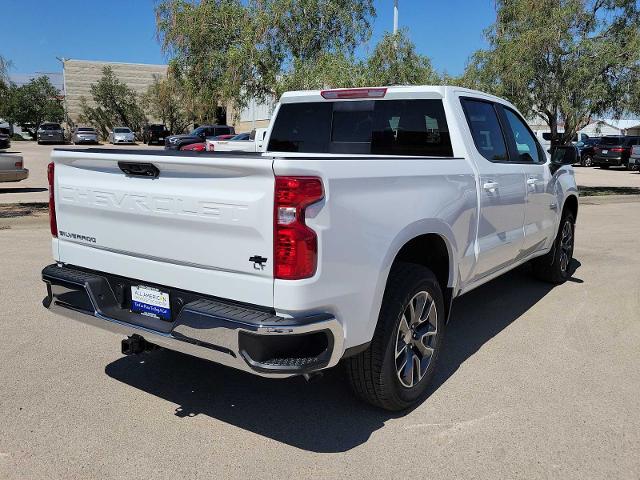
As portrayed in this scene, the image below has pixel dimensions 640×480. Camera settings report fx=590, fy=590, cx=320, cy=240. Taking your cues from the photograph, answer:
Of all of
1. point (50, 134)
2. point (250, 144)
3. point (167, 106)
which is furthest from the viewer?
point (167, 106)

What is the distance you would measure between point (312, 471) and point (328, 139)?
2882mm

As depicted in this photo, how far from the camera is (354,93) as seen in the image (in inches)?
191

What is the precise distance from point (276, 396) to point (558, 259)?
4.15 m

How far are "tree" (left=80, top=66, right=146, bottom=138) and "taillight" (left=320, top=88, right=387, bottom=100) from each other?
173 ft

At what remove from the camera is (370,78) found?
54.2 feet

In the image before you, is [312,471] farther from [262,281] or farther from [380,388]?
[262,281]

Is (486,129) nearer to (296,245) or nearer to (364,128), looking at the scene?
(364,128)

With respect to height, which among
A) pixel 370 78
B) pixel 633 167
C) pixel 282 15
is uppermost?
pixel 282 15

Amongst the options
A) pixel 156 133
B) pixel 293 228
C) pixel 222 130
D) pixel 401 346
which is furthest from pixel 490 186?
pixel 156 133

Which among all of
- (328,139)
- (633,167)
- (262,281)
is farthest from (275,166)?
(633,167)

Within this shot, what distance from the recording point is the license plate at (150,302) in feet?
10.5

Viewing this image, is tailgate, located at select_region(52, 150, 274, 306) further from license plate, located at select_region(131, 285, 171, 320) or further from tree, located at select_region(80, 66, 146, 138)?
tree, located at select_region(80, 66, 146, 138)

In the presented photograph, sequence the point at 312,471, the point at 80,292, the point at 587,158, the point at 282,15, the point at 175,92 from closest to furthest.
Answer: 1. the point at 312,471
2. the point at 80,292
3. the point at 282,15
4. the point at 587,158
5. the point at 175,92

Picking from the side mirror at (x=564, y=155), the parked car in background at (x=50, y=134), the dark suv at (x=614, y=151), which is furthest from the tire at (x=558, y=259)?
the parked car in background at (x=50, y=134)
